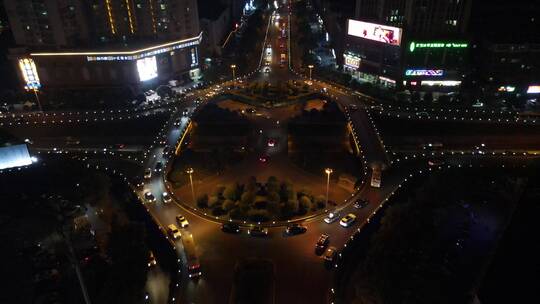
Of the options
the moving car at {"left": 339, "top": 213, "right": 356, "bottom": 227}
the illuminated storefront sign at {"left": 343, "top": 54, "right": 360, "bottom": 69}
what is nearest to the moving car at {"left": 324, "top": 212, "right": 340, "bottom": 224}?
the moving car at {"left": 339, "top": 213, "right": 356, "bottom": 227}

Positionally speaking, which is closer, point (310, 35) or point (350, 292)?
point (350, 292)

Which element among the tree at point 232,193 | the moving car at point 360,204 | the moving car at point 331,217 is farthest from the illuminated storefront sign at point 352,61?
the moving car at point 331,217

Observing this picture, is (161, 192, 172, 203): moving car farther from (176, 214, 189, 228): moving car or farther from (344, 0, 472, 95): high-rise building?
(344, 0, 472, 95): high-rise building

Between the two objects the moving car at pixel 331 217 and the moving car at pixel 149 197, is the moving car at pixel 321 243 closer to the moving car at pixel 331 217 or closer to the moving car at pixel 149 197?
the moving car at pixel 331 217

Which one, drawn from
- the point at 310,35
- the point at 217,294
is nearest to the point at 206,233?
the point at 217,294

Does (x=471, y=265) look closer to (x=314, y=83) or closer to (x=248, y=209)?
(x=248, y=209)

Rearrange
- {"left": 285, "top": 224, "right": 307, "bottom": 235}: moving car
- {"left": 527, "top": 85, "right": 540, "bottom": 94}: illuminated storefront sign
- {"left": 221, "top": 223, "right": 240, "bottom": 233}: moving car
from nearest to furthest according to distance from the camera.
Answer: {"left": 285, "top": 224, "right": 307, "bottom": 235}: moving car, {"left": 221, "top": 223, "right": 240, "bottom": 233}: moving car, {"left": 527, "top": 85, "right": 540, "bottom": 94}: illuminated storefront sign

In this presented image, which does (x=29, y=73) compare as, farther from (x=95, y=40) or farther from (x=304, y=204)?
(x=304, y=204)
